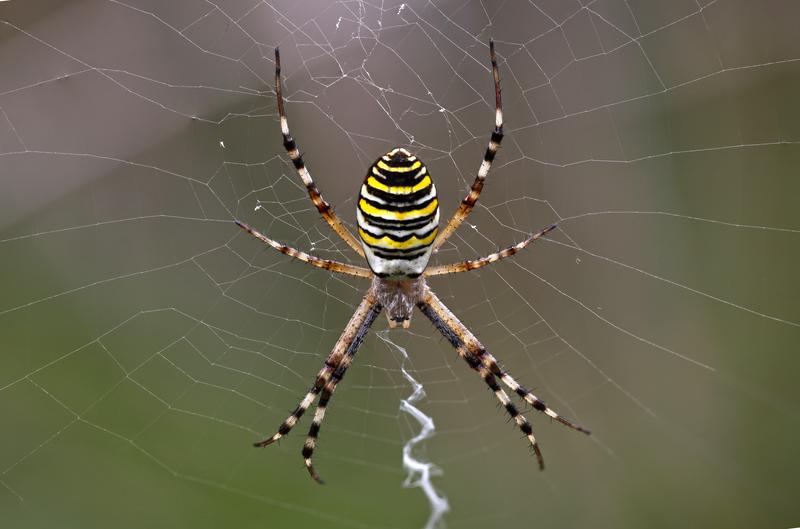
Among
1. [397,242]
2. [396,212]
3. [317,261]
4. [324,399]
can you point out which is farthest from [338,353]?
[396,212]

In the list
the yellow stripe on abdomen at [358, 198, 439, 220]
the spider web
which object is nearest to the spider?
the yellow stripe on abdomen at [358, 198, 439, 220]

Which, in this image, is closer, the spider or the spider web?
the spider

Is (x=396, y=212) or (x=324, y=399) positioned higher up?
(x=396, y=212)

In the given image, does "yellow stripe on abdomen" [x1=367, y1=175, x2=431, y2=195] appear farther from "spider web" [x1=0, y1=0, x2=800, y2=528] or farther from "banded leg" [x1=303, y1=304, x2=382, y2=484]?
"banded leg" [x1=303, y1=304, x2=382, y2=484]

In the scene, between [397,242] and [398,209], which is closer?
[398,209]

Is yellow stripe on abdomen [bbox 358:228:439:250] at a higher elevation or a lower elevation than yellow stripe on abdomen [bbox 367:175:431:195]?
lower

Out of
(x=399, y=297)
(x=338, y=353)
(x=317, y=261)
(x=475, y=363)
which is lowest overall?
(x=338, y=353)

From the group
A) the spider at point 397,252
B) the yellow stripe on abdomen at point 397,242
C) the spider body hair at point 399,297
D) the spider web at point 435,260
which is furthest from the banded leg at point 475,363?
the yellow stripe on abdomen at point 397,242

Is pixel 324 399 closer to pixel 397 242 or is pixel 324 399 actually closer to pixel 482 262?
pixel 482 262

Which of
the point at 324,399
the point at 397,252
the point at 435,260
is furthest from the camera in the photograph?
the point at 435,260
